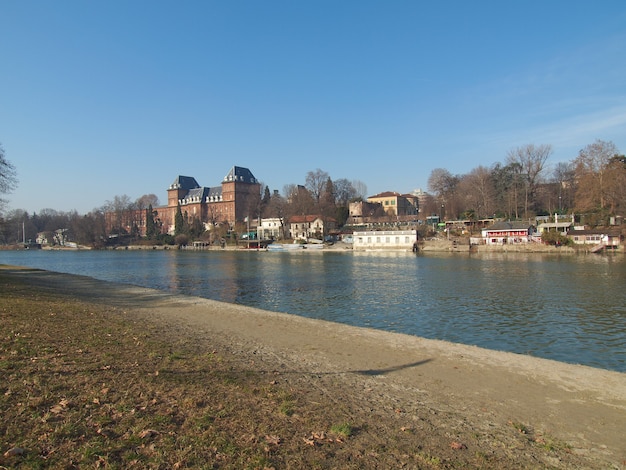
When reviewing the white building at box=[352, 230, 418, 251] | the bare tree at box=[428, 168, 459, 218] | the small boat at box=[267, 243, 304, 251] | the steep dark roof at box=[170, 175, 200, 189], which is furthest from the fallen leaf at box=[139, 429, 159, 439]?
the steep dark roof at box=[170, 175, 200, 189]

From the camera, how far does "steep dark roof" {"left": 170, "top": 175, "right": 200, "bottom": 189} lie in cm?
15975

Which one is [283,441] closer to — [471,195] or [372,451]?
[372,451]

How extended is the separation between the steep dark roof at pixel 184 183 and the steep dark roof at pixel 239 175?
2407cm

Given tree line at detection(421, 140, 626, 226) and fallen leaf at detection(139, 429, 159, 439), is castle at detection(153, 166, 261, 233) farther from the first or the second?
fallen leaf at detection(139, 429, 159, 439)

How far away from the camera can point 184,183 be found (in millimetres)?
162125

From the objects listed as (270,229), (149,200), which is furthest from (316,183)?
(149,200)

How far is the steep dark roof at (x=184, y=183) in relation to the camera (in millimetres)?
159750

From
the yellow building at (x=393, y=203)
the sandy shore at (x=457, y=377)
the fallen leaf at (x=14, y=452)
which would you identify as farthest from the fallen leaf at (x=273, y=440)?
the yellow building at (x=393, y=203)

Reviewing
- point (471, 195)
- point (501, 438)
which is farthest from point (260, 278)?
point (471, 195)

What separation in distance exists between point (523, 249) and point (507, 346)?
58.4 meters

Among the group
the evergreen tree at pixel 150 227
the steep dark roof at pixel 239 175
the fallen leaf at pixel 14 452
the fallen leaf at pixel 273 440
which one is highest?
the steep dark roof at pixel 239 175

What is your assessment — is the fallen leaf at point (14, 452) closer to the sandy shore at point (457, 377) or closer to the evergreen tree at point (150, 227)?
the sandy shore at point (457, 377)

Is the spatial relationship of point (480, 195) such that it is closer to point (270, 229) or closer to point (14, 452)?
point (270, 229)

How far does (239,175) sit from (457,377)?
14261cm
